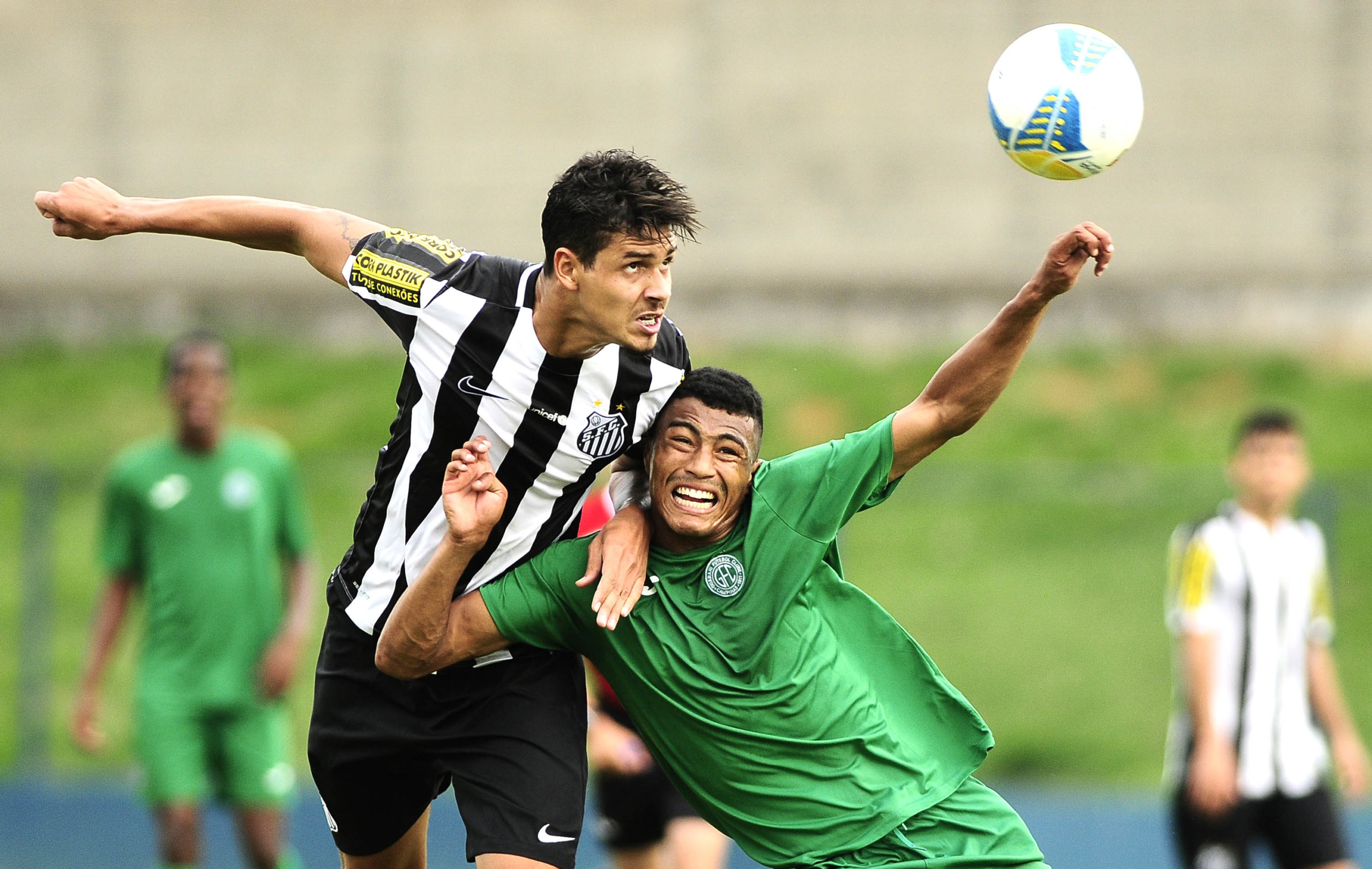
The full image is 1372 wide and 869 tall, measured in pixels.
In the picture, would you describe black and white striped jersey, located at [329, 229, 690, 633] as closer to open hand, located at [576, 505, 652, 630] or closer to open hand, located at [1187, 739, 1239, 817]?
open hand, located at [576, 505, 652, 630]

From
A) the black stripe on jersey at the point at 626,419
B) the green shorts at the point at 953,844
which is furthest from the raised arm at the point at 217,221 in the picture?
the green shorts at the point at 953,844

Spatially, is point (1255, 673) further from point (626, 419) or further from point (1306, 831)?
point (626, 419)

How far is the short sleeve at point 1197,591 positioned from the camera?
7477mm

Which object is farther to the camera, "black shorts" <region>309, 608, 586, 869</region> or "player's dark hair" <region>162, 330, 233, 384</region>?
"player's dark hair" <region>162, 330, 233, 384</region>

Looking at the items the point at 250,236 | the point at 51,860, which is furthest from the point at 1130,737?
the point at 250,236

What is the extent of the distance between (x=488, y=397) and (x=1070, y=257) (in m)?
1.52

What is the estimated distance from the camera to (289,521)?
8227 mm

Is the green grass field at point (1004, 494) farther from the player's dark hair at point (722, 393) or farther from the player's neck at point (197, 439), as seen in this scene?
the player's dark hair at point (722, 393)

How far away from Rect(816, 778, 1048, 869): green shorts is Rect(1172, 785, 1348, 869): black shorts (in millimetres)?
3320

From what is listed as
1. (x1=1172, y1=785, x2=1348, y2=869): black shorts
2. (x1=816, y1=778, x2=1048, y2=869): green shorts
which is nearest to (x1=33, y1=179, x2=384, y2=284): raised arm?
(x1=816, y1=778, x2=1048, y2=869): green shorts

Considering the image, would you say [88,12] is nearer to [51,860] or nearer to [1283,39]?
[51,860]

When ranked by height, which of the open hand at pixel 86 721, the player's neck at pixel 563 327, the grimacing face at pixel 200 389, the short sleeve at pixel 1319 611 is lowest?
the open hand at pixel 86 721

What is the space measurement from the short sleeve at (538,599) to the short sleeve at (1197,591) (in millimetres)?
3926

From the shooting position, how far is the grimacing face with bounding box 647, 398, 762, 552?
437 cm
